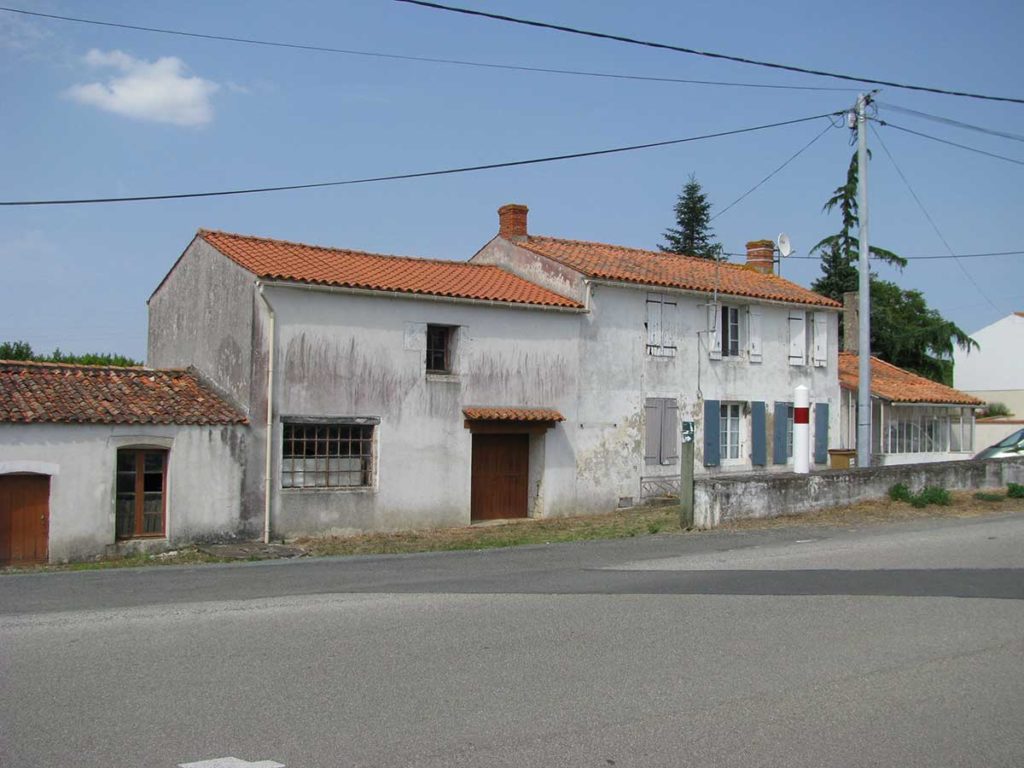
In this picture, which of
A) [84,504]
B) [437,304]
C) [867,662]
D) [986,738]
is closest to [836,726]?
[986,738]

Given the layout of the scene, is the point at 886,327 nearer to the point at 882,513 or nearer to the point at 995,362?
the point at 995,362

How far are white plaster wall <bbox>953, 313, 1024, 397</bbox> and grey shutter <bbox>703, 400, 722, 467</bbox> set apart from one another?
34.6m

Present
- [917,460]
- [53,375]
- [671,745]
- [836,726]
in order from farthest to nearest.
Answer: [917,460] → [53,375] → [836,726] → [671,745]

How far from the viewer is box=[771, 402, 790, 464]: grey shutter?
2655 cm

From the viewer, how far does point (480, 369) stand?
2142 cm

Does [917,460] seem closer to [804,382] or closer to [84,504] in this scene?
[804,382]

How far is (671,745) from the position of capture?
5.59 meters

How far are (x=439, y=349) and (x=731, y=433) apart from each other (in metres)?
8.92

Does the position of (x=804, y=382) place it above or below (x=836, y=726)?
above

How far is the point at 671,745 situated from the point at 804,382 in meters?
23.1

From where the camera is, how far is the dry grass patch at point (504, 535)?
17047 mm

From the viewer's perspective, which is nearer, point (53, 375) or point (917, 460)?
point (53, 375)

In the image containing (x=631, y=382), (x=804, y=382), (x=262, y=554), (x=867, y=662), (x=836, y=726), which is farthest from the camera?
(x=804, y=382)

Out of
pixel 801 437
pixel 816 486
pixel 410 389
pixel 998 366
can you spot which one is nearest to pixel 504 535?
pixel 410 389
